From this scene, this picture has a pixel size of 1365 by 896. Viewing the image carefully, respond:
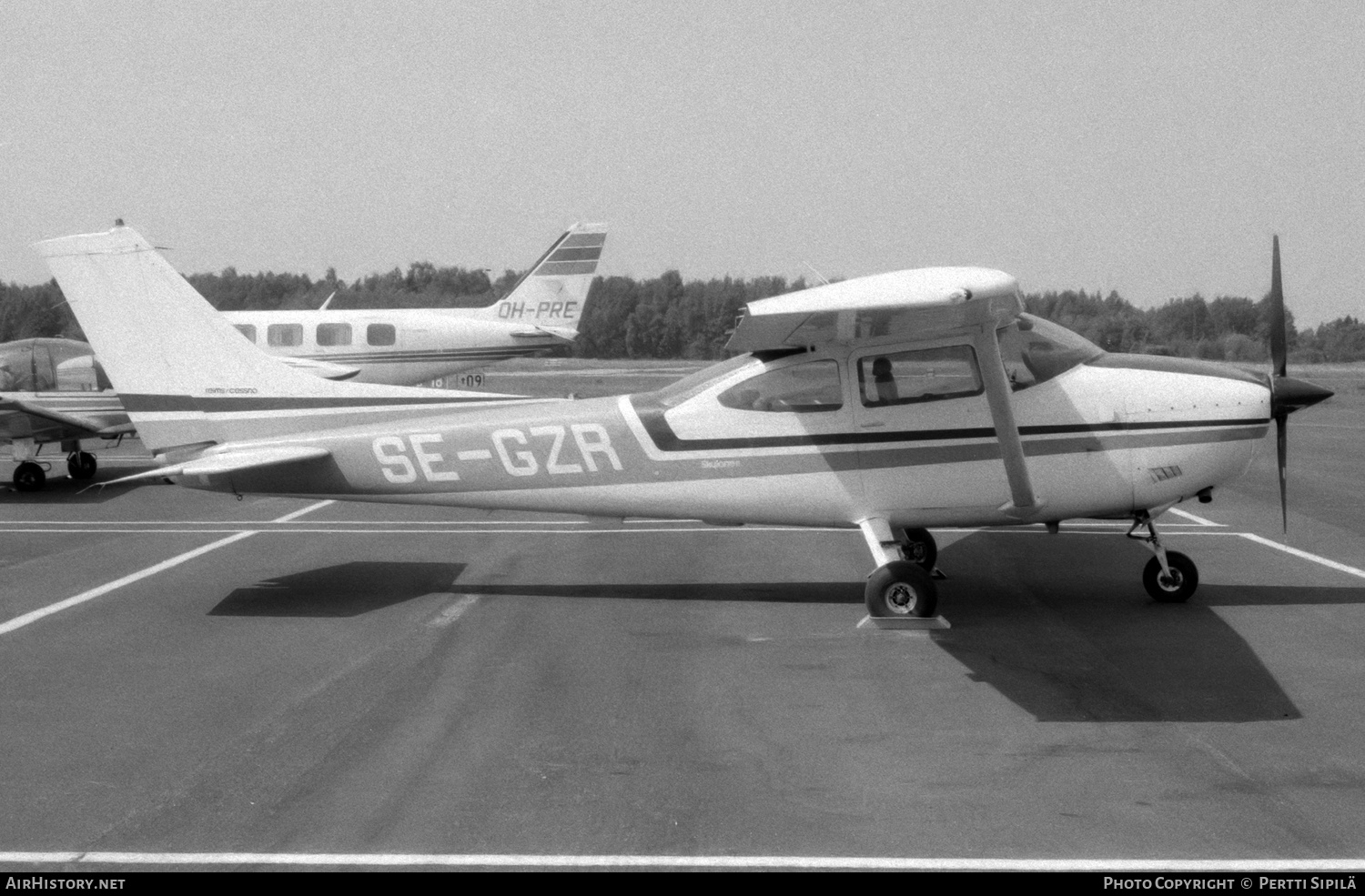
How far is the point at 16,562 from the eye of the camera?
38.3ft

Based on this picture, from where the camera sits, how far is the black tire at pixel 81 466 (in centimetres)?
1859

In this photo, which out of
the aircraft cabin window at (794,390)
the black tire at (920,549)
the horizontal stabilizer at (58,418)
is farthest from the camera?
the horizontal stabilizer at (58,418)

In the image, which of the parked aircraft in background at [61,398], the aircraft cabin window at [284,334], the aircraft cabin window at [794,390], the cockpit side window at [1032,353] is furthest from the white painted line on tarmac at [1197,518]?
the aircraft cabin window at [284,334]

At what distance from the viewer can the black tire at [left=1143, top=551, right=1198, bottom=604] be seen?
9570 mm

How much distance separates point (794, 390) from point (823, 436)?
0.41 meters

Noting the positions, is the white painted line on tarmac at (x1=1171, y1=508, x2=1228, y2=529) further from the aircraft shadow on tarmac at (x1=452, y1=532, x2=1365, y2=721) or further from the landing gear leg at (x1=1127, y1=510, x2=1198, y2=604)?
the landing gear leg at (x1=1127, y1=510, x2=1198, y2=604)

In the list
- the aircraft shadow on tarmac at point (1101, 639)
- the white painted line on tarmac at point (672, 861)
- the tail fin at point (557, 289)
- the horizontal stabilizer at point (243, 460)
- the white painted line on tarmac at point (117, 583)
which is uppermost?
the tail fin at point (557, 289)

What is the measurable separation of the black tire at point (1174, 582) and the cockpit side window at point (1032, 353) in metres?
1.71

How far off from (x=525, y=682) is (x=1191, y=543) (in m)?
7.78

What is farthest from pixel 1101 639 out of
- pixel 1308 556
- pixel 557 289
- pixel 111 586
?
pixel 557 289

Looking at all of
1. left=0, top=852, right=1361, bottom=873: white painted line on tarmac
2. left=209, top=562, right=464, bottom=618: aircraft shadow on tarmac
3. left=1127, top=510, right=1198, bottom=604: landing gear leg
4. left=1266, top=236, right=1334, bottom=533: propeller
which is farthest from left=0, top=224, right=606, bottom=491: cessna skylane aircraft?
left=0, top=852, right=1361, bottom=873: white painted line on tarmac

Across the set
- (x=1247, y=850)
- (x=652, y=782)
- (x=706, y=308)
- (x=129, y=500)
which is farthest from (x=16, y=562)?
(x=706, y=308)

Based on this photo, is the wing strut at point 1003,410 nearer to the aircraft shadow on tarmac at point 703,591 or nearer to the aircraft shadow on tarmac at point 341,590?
the aircraft shadow on tarmac at point 703,591

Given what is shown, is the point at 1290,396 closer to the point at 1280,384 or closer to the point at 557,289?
the point at 1280,384
